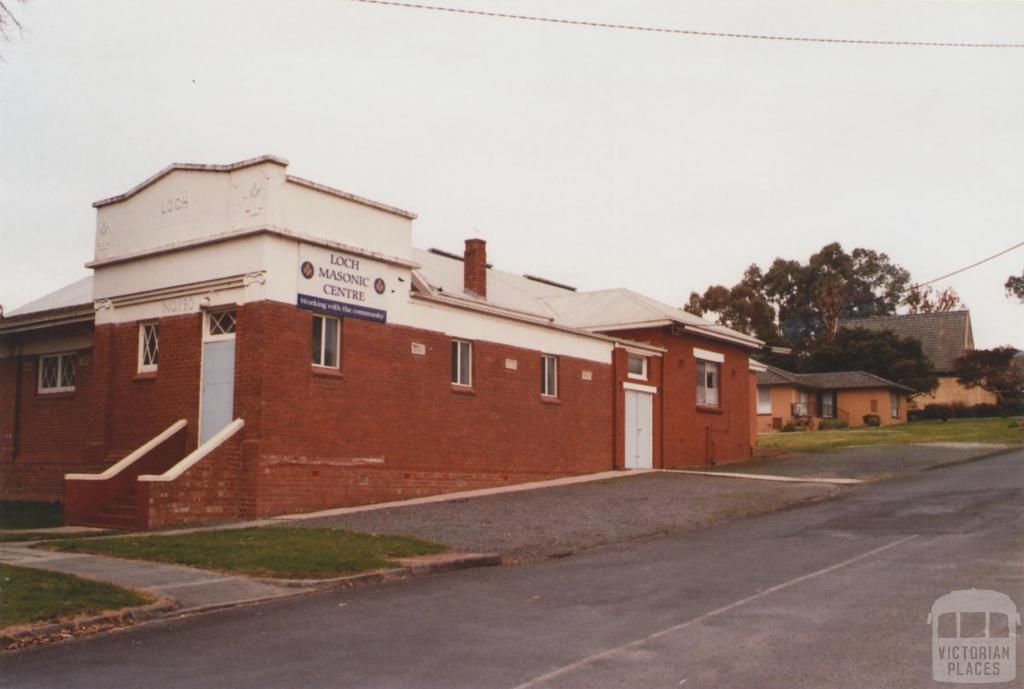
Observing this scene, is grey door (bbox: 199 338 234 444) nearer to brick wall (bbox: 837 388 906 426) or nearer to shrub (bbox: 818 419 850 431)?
shrub (bbox: 818 419 850 431)

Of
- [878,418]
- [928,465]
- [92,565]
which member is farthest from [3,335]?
[878,418]

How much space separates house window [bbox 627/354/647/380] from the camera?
3022cm

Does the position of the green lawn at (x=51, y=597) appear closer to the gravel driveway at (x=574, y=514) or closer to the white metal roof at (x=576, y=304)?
the gravel driveway at (x=574, y=514)

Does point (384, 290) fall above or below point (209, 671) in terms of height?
above

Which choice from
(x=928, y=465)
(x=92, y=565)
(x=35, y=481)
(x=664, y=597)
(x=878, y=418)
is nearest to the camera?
(x=664, y=597)

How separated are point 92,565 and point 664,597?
718cm

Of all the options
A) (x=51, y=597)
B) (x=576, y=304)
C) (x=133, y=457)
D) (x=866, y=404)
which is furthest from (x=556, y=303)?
(x=866, y=404)

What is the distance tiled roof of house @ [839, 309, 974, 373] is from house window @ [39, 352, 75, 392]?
2233 inches

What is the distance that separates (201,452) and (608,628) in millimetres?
11105

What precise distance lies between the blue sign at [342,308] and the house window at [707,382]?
14.8m

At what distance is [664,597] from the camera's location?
417 inches

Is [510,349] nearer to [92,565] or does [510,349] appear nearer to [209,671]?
[92,565]

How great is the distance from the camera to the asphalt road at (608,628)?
24.5 feet
